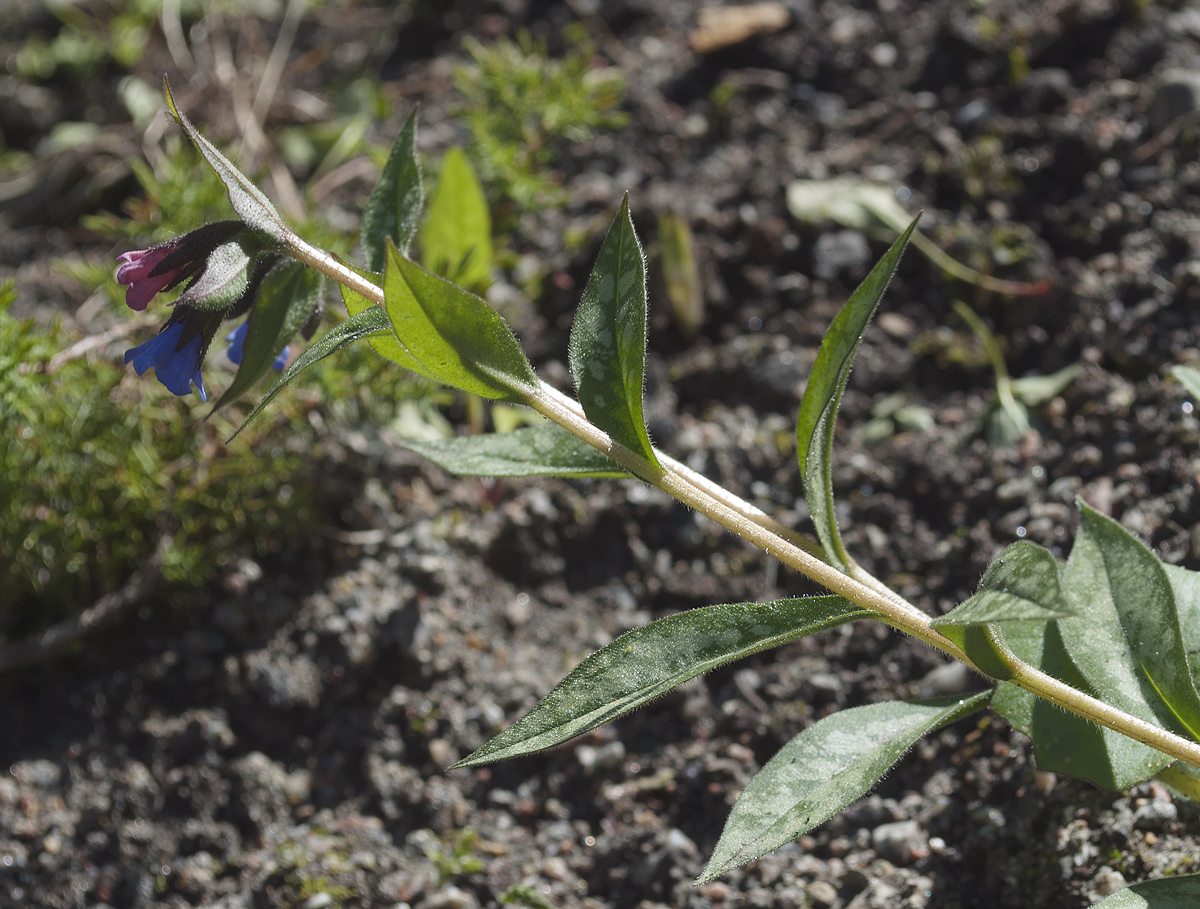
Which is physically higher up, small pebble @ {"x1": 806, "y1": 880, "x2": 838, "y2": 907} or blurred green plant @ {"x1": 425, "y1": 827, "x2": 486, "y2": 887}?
blurred green plant @ {"x1": 425, "y1": 827, "x2": 486, "y2": 887}

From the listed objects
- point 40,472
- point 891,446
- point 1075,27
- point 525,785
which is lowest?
point 525,785

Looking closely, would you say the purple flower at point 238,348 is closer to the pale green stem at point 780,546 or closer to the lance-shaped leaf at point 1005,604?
the pale green stem at point 780,546

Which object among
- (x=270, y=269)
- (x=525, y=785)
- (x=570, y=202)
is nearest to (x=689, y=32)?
(x=570, y=202)

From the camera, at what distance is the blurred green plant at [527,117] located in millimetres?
2830

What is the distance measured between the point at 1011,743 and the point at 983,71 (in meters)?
1.97

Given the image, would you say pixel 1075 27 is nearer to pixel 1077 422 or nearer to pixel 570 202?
pixel 1077 422

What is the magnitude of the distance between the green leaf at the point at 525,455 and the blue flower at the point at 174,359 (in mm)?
357

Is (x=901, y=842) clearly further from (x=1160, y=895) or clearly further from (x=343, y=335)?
(x=343, y=335)

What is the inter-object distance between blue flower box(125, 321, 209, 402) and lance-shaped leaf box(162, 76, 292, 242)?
0.67 feet

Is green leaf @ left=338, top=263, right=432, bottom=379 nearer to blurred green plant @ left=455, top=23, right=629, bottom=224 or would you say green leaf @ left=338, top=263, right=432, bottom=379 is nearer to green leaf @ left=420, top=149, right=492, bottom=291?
green leaf @ left=420, top=149, right=492, bottom=291

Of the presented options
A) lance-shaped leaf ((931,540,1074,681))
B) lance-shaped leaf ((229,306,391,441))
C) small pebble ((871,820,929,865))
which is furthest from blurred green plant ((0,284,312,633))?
lance-shaped leaf ((931,540,1074,681))

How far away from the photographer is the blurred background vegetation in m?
2.33

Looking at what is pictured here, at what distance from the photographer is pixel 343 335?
4.96 feet

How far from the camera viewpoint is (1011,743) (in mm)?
1871
